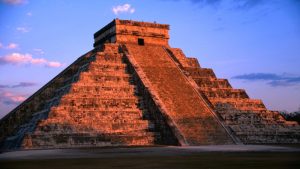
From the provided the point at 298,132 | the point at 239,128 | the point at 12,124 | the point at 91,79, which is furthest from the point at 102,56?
the point at 298,132

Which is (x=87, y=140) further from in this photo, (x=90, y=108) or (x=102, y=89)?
(x=102, y=89)

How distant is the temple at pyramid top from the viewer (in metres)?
35.8

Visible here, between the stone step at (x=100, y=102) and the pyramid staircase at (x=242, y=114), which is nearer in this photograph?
the stone step at (x=100, y=102)

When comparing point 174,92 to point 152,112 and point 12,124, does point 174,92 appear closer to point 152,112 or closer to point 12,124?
point 152,112

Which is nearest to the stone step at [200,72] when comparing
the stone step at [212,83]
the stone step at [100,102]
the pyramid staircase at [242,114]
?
the pyramid staircase at [242,114]

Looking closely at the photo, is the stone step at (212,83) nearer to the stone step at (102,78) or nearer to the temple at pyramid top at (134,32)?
the stone step at (102,78)

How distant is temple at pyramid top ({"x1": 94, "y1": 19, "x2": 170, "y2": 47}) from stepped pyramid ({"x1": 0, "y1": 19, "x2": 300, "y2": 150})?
8 centimetres

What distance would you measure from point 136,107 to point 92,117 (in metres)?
3.39

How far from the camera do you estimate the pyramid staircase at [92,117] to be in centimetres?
2491

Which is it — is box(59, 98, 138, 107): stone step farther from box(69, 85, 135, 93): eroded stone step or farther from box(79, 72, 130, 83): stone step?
box(79, 72, 130, 83): stone step

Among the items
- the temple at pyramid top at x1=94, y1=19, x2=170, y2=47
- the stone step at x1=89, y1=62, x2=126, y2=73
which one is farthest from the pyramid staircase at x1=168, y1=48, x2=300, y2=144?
the stone step at x1=89, y1=62, x2=126, y2=73

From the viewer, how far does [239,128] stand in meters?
29.2

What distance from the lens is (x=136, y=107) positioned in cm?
2873

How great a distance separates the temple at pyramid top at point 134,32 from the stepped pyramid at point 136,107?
8 cm
